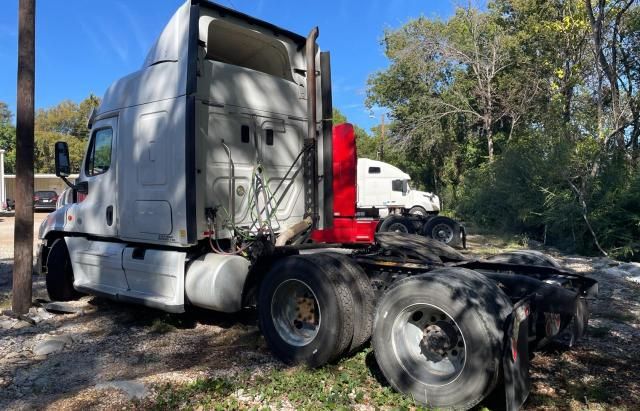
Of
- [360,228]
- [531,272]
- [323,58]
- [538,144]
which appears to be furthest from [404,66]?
[531,272]

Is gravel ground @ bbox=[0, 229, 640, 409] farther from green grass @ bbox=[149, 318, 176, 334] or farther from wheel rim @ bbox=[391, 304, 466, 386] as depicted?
wheel rim @ bbox=[391, 304, 466, 386]

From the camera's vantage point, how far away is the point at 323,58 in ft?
22.2

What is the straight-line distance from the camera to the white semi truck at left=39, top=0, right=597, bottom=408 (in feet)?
13.2

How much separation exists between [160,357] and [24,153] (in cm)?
374

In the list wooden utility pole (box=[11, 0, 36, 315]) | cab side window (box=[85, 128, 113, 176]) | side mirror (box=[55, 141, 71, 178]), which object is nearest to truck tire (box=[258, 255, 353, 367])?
cab side window (box=[85, 128, 113, 176])

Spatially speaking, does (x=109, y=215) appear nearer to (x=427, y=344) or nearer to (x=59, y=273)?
(x=59, y=273)

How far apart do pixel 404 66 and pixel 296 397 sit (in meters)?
28.2

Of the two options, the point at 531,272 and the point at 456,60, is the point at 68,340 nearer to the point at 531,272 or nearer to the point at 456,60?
the point at 531,272

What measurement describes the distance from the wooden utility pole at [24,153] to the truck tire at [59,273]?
1.51 feet

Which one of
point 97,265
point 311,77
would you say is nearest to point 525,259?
point 311,77

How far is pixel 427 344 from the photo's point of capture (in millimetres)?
4102

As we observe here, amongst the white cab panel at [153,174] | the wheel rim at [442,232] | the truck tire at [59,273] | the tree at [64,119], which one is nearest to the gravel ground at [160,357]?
the truck tire at [59,273]

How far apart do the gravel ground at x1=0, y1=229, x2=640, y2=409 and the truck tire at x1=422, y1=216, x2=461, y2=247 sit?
285 inches

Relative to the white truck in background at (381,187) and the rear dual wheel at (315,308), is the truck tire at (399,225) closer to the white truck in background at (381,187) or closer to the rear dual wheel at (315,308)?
the white truck in background at (381,187)
